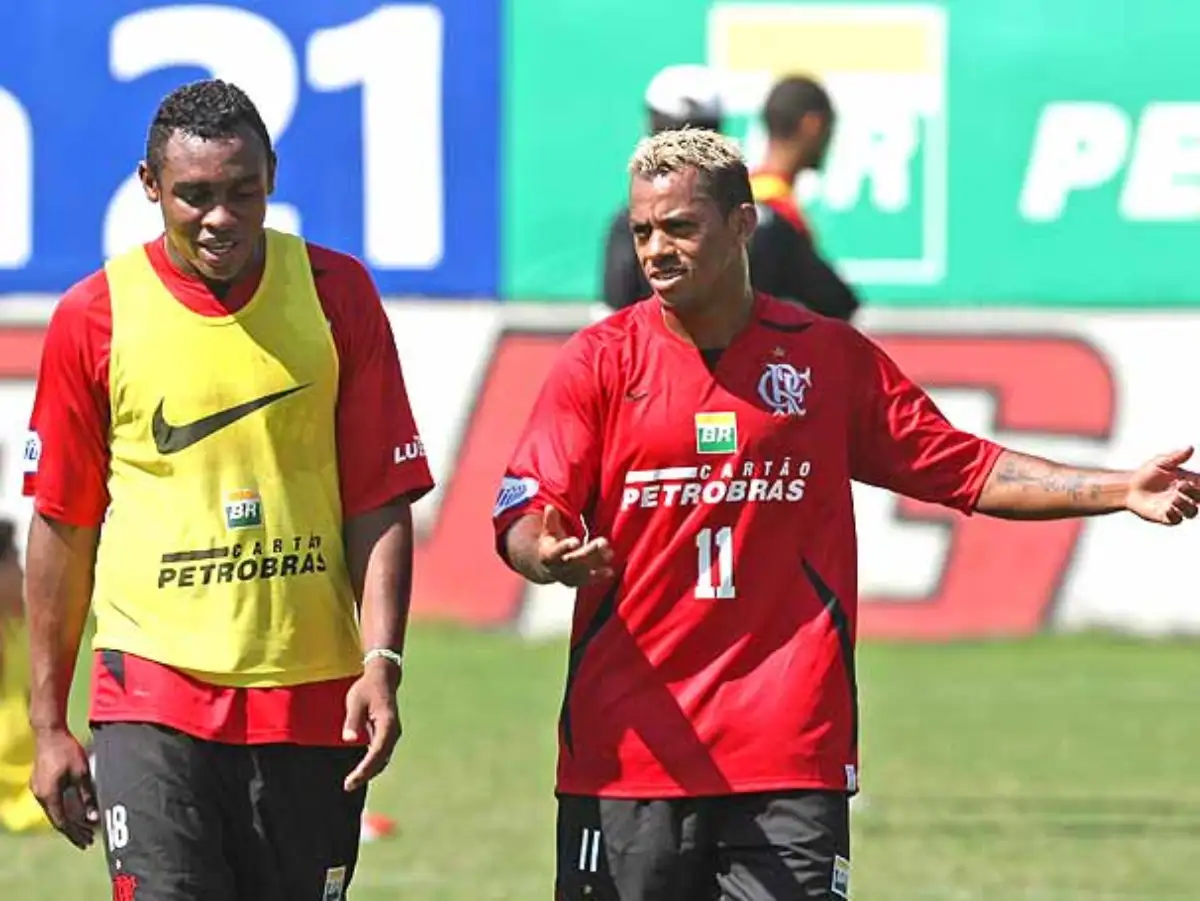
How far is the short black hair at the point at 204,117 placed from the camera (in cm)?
620

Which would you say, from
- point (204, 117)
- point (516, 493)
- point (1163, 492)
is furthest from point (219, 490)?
point (1163, 492)

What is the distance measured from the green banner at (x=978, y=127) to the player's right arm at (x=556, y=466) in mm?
11296

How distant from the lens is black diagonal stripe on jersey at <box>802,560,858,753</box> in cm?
648

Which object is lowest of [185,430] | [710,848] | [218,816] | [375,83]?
[710,848]

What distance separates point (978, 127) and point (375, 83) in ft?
11.6

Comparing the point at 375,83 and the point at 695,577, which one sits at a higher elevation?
the point at 375,83

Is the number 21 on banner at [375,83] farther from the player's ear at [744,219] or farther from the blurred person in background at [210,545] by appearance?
the blurred person in background at [210,545]

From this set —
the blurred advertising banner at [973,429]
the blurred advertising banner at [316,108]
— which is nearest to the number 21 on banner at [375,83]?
the blurred advertising banner at [316,108]

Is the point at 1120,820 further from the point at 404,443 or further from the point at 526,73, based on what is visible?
the point at 526,73

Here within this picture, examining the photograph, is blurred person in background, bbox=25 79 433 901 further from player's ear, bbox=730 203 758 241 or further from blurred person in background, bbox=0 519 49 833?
blurred person in background, bbox=0 519 49 833

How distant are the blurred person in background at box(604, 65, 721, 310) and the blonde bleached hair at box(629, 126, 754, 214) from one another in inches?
138

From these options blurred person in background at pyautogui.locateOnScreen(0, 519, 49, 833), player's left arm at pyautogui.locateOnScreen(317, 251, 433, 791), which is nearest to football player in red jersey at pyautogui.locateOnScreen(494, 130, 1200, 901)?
player's left arm at pyautogui.locateOnScreen(317, 251, 433, 791)

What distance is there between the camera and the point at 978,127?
17734 mm

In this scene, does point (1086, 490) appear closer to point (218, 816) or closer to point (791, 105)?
point (218, 816)
